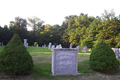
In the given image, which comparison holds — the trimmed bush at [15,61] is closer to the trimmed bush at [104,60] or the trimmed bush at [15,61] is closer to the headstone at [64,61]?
the headstone at [64,61]

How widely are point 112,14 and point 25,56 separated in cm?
3081

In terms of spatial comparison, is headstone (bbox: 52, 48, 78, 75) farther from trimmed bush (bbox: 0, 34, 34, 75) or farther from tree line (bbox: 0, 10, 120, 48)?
tree line (bbox: 0, 10, 120, 48)

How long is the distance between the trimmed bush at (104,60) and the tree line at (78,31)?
71.6ft

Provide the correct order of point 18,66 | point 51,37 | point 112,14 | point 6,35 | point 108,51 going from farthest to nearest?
point 51,37 → point 6,35 → point 112,14 → point 108,51 → point 18,66

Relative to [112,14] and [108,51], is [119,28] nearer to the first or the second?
[112,14]

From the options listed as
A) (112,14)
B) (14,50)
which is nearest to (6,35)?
(112,14)

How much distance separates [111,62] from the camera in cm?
530

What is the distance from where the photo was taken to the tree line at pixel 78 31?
27.9 m

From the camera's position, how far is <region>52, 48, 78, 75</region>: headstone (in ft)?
16.8

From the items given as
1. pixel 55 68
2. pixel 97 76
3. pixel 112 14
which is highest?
pixel 112 14

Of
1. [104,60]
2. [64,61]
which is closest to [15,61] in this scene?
[64,61]

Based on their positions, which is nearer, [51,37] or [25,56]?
[25,56]

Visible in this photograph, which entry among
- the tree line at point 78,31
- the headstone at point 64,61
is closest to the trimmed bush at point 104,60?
the headstone at point 64,61

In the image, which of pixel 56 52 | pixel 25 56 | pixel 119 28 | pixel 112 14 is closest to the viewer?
pixel 25 56
